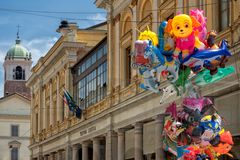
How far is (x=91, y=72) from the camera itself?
48.4 metres

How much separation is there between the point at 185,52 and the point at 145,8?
19655 mm

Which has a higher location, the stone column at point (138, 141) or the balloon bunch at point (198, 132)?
the stone column at point (138, 141)

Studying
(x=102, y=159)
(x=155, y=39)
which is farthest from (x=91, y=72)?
(x=155, y=39)

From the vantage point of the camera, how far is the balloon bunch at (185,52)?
57.9 ft

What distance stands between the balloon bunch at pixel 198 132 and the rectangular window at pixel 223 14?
32.4 feet

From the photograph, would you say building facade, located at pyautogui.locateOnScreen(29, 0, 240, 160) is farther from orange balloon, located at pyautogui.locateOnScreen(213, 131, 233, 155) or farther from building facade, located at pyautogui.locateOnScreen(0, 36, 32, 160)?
building facade, located at pyautogui.locateOnScreen(0, 36, 32, 160)

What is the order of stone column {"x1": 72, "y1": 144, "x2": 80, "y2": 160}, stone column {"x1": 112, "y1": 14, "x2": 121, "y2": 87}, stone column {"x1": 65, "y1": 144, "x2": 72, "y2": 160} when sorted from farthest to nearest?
stone column {"x1": 65, "y1": 144, "x2": 72, "y2": 160} → stone column {"x1": 72, "y1": 144, "x2": 80, "y2": 160} → stone column {"x1": 112, "y1": 14, "x2": 121, "y2": 87}

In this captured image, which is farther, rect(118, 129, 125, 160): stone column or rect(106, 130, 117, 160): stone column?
rect(106, 130, 117, 160): stone column

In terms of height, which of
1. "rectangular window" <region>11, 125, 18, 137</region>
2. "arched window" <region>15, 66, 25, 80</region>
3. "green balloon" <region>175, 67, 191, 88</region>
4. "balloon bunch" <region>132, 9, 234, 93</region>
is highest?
"arched window" <region>15, 66, 25, 80</region>

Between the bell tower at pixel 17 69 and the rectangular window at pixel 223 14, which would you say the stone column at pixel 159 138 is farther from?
the bell tower at pixel 17 69

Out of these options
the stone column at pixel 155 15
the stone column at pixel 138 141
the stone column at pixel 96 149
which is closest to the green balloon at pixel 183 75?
the stone column at pixel 155 15

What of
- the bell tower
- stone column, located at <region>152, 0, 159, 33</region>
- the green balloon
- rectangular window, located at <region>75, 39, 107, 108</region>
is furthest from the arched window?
the green balloon

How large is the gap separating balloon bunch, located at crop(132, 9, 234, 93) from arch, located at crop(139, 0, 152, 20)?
703 inches

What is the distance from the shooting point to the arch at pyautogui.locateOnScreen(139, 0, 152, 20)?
36.3 meters
